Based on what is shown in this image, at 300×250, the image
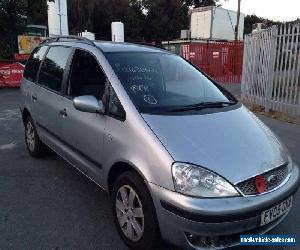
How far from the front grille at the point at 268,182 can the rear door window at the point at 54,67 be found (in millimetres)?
2564

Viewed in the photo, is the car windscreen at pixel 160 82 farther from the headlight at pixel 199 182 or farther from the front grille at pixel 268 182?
the front grille at pixel 268 182

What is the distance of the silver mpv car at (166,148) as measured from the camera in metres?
2.66

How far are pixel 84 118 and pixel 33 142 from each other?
2027 mm

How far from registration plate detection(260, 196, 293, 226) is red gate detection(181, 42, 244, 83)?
1527 cm

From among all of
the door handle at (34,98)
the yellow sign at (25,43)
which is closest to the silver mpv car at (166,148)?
the door handle at (34,98)

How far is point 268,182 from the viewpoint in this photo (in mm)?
2867

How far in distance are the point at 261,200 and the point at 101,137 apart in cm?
152

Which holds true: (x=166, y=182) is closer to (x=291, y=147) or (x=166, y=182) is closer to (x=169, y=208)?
(x=169, y=208)

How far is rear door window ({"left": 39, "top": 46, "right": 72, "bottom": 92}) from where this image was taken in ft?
14.5

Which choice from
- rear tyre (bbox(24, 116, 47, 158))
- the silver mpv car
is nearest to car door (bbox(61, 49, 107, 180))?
the silver mpv car

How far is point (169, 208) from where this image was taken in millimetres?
2654

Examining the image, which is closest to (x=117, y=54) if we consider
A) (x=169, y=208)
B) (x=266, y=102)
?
(x=169, y=208)

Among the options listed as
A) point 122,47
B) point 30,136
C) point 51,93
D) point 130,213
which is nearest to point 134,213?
point 130,213

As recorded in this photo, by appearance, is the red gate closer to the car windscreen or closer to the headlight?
the car windscreen
